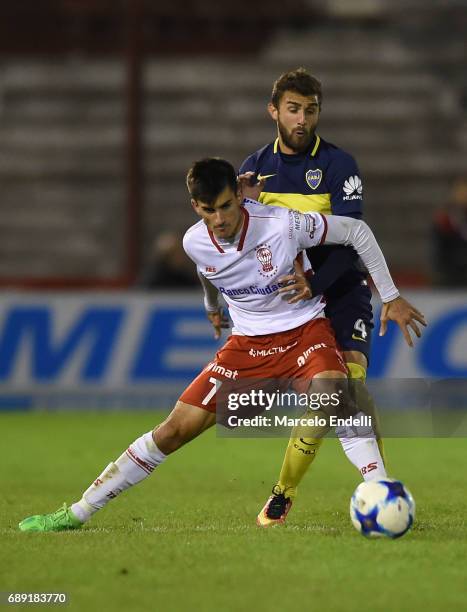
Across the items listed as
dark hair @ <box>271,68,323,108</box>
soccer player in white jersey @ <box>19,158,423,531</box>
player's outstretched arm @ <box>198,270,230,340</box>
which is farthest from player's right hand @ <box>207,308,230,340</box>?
dark hair @ <box>271,68,323,108</box>

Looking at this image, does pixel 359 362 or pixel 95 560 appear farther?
pixel 359 362

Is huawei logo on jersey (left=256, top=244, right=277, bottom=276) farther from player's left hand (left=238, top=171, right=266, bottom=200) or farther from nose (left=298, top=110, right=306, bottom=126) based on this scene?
nose (left=298, top=110, right=306, bottom=126)

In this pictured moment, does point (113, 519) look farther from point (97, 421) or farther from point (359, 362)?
point (97, 421)

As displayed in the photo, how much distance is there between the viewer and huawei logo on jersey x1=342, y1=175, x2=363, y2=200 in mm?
6090

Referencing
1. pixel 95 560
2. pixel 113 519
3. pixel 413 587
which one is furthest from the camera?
pixel 113 519

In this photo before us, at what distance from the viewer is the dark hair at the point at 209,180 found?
552cm

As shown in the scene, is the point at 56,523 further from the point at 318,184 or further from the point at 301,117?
the point at 301,117

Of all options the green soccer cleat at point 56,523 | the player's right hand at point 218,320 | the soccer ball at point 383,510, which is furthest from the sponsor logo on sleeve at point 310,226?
the green soccer cleat at point 56,523

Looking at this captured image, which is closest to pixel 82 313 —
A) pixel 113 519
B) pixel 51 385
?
pixel 51 385

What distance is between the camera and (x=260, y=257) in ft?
18.9

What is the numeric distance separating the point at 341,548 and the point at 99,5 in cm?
1384

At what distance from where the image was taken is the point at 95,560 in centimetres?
500

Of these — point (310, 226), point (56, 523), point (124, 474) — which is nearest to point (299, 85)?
point (310, 226)

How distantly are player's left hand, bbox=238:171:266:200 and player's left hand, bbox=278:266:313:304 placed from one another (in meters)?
0.65
